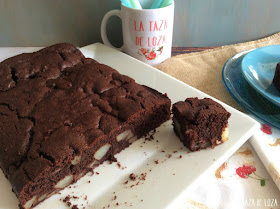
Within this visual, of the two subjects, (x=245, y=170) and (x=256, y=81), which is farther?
(x=256, y=81)

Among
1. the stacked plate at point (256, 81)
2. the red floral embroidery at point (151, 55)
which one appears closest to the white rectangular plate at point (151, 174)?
the stacked plate at point (256, 81)

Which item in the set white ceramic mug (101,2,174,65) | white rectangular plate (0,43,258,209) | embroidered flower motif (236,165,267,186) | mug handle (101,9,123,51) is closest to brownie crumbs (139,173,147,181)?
white rectangular plate (0,43,258,209)

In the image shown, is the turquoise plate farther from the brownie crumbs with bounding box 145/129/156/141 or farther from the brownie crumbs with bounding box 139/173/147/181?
the brownie crumbs with bounding box 139/173/147/181

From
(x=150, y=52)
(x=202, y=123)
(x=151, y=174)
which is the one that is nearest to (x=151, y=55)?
(x=150, y=52)

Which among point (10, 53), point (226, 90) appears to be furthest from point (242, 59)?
point (10, 53)

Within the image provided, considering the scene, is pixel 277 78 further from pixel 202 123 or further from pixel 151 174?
pixel 151 174

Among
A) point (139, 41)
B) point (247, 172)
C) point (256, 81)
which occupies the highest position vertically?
point (139, 41)
